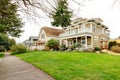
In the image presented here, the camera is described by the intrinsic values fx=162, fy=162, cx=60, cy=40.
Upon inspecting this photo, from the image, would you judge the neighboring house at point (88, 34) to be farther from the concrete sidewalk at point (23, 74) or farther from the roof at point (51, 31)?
the concrete sidewalk at point (23, 74)

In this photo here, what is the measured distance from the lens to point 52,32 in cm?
4678

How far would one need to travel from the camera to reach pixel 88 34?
31.6m

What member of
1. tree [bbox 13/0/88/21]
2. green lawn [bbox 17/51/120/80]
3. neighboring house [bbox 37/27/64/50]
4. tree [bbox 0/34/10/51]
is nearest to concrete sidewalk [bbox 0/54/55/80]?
green lawn [bbox 17/51/120/80]

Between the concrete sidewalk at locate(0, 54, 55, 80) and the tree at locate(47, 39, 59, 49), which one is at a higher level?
the tree at locate(47, 39, 59, 49)

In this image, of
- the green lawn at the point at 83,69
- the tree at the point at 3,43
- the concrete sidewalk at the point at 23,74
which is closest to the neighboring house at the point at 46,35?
the tree at the point at 3,43

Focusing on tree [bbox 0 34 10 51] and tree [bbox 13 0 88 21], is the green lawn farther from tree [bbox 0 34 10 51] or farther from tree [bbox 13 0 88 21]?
tree [bbox 0 34 10 51]

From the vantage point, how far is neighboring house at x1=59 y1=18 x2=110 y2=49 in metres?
32.0

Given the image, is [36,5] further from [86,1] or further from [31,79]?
[31,79]

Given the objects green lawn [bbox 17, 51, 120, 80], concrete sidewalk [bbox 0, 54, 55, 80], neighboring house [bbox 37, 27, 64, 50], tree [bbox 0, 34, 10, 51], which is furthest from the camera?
tree [bbox 0, 34, 10, 51]

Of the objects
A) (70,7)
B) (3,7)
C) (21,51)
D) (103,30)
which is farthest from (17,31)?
(70,7)

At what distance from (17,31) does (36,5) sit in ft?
96.4

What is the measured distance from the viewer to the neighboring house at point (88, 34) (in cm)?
3198

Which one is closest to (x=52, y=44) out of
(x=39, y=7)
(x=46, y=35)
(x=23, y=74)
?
(x=46, y=35)

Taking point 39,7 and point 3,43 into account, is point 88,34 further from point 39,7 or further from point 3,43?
point 3,43
